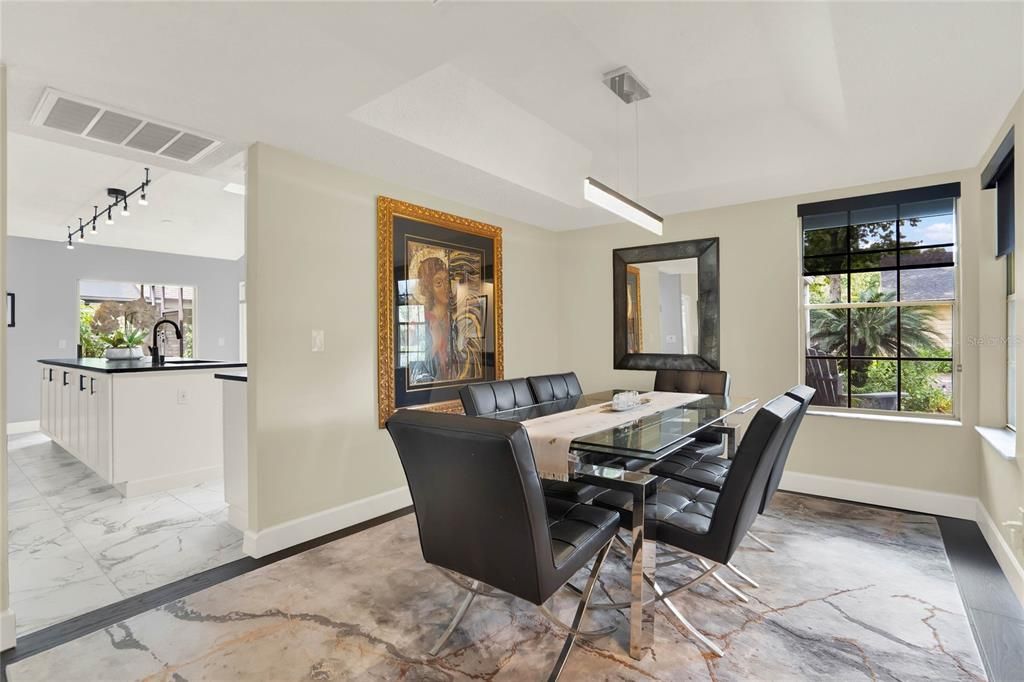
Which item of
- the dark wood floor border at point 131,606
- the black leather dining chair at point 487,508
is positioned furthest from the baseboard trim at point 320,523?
the black leather dining chair at point 487,508

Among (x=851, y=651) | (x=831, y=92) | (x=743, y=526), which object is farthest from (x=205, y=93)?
(x=851, y=651)

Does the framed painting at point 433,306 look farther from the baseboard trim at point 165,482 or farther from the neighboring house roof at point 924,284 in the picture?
the neighboring house roof at point 924,284

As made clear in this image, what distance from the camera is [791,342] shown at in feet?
12.8

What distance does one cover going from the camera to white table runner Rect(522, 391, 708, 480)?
6.88 ft

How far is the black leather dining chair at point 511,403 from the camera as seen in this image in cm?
238

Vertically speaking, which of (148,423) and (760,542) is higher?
(148,423)

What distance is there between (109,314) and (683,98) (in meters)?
8.36

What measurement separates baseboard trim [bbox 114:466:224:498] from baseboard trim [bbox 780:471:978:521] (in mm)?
4684

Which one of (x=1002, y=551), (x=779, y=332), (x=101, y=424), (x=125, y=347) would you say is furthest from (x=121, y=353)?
(x=1002, y=551)

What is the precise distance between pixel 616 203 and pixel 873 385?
2536 mm

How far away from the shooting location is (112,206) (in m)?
5.07

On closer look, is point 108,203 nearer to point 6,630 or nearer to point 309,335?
point 309,335

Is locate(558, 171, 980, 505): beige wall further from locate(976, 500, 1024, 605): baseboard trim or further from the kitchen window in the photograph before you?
the kitchen window

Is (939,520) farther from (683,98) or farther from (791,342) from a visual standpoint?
(683,98)
